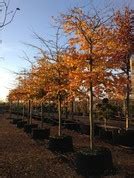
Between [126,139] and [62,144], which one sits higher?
[126,139]

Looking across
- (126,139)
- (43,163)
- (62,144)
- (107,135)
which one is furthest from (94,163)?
(107,135)

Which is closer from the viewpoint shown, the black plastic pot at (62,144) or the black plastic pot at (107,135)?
the black plastic pot at (62,144)

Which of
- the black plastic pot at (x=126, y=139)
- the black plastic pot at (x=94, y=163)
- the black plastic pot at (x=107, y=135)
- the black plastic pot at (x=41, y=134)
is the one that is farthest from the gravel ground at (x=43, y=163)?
the black plastic pot at (x=41, y=134)

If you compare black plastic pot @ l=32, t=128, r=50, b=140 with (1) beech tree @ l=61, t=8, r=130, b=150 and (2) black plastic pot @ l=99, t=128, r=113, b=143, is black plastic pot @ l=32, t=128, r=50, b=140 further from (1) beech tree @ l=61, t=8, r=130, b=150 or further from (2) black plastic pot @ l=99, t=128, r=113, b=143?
(1) beech tree @ l=61, t=8, r=130, b=150

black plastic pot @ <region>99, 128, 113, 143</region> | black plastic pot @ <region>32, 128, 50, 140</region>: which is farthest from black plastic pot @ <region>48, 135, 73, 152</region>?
black plastic pot @ <region>32, 128, 50, 140</region>

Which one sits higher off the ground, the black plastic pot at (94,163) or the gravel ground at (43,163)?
the black plastic pot at (94,163)

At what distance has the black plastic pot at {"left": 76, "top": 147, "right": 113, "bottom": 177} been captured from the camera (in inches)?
354

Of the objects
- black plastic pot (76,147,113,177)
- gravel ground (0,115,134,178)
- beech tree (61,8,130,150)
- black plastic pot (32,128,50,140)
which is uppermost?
beech tree (61,8,130,150)

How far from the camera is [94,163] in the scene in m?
9.02

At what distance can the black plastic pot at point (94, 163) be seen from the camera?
8984mm

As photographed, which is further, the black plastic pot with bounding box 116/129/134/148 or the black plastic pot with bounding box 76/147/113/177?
the black plastic pot with bounding box 116/129/134/148

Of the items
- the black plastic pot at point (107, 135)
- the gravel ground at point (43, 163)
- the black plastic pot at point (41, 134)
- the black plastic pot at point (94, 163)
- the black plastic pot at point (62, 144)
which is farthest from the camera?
the black plastic pot at point (41, 134)

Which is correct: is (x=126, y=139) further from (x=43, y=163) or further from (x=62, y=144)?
(x=43, y=163)

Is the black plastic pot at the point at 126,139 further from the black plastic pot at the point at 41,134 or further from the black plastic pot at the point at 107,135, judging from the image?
the black plastic pot at the point at 41,134
